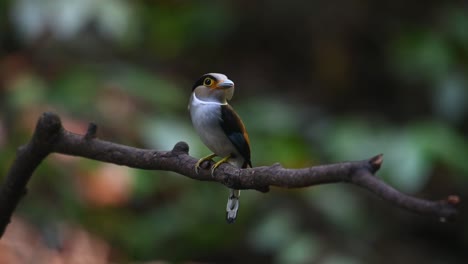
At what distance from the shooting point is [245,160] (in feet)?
3.85

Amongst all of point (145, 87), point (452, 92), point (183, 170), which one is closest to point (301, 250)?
point (145, 87)

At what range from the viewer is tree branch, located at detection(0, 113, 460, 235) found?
0.65 m

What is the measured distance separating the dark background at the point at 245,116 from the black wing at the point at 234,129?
1365 mm

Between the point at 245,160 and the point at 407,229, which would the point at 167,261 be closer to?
the point at 407,229

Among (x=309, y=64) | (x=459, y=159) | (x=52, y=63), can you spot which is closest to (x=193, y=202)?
(x=52, y=63)

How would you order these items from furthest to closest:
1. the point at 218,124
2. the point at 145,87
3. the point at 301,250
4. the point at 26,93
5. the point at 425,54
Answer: the point at 425,54
the point at 145,87
the point at 26,93
the point at 301,250
the point at 218,124

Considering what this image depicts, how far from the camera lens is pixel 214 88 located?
3.31 ft

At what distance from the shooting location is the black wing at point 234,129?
110 centimetres

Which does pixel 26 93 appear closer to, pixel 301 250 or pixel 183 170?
pixel 301 250

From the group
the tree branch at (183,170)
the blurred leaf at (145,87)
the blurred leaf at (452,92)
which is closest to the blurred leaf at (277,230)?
the blurred leaf at (145,87)

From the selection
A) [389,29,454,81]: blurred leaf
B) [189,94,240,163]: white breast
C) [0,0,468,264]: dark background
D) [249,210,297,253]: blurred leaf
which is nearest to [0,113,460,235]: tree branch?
[189,94,240,163]: white breast

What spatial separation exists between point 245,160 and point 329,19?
3.13 metres

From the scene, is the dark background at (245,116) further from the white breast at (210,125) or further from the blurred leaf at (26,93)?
the white breast at (210,125)

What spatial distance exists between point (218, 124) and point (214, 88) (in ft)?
0.34
